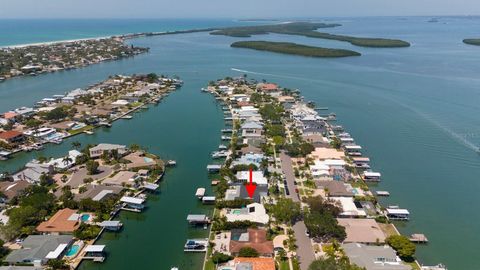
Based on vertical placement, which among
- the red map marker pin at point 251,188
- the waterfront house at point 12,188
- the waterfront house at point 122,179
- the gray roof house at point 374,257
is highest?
the waterfront house at point 12,188

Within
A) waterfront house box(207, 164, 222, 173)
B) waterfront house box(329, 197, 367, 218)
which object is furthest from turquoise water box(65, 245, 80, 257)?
waterfront house box(329, 197, 367, 218)

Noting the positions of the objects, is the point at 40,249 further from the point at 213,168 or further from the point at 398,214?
the point at 398,214

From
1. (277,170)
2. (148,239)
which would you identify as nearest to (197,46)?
(277,170)

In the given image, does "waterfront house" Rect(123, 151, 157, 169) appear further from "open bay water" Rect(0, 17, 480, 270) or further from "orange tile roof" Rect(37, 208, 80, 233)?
"orange tile roof" Rect(37, 208, 80, 233)

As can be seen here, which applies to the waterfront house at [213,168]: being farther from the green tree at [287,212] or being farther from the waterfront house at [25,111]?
the waterfront house at [25,111]

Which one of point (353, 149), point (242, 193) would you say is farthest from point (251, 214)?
Result: point (353, 149)

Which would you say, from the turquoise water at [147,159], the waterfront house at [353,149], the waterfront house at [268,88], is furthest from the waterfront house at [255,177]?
the waterfront house at [268,88]
